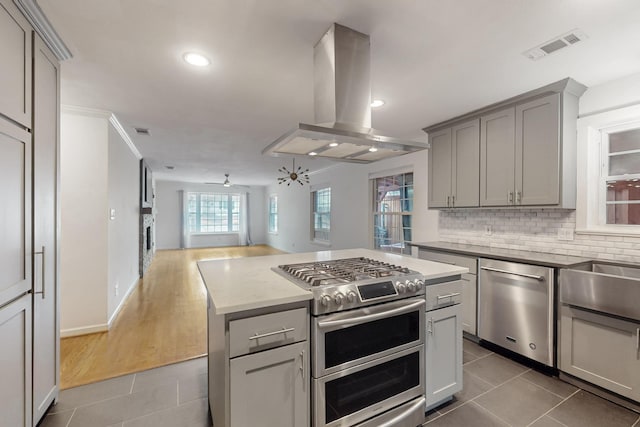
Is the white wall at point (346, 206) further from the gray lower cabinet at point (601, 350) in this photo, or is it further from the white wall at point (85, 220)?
the white wall at point (85, 220)

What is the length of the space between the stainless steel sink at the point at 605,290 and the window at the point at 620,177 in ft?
1.68

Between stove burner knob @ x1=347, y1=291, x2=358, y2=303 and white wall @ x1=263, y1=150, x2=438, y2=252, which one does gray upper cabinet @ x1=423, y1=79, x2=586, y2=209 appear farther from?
stove burner knob @ x1=347, y1=291, x2=358, y2=303

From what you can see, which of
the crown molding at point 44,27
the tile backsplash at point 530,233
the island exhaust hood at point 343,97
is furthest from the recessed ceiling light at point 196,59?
the tile backsplash at point 530,233

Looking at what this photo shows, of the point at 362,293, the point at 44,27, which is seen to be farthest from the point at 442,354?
the point at 44,27

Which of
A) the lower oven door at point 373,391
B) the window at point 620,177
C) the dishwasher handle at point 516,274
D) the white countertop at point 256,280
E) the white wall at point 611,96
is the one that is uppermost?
the white wall at point 611,96

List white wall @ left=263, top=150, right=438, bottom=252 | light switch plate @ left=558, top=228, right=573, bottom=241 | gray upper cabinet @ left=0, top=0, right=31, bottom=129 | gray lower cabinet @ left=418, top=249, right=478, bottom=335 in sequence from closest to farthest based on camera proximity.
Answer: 1. gray upper cabinet @ left=0, top=0, right=31, bottom=129
2. light switch plate @ left=558, top=228, right=573, bottom=241
3. gray lower cabinet @ left=418, top=249, right=478, bottom=335
4. white wall @ left=263, top=150, right=438, bottom=252

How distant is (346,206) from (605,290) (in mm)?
4477

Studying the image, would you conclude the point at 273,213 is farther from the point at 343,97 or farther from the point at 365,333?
the point at 365,333

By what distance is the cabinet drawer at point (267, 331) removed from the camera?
1.24 m

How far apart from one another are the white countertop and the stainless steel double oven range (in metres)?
A: 0.12

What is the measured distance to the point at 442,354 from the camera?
185cm

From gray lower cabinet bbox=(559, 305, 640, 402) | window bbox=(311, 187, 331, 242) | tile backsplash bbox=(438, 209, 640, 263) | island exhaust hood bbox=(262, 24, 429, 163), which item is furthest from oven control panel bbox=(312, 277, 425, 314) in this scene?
window bbox=(311, 187, 331, 242)

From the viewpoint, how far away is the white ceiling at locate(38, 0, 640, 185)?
1.57 m

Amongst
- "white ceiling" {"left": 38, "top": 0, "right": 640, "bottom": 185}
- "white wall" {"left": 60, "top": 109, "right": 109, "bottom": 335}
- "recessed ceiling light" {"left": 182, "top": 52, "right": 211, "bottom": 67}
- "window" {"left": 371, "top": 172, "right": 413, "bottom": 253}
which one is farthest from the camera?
"window" {"left": 371, "top": 172, "right": 413, "bottom": 253}
